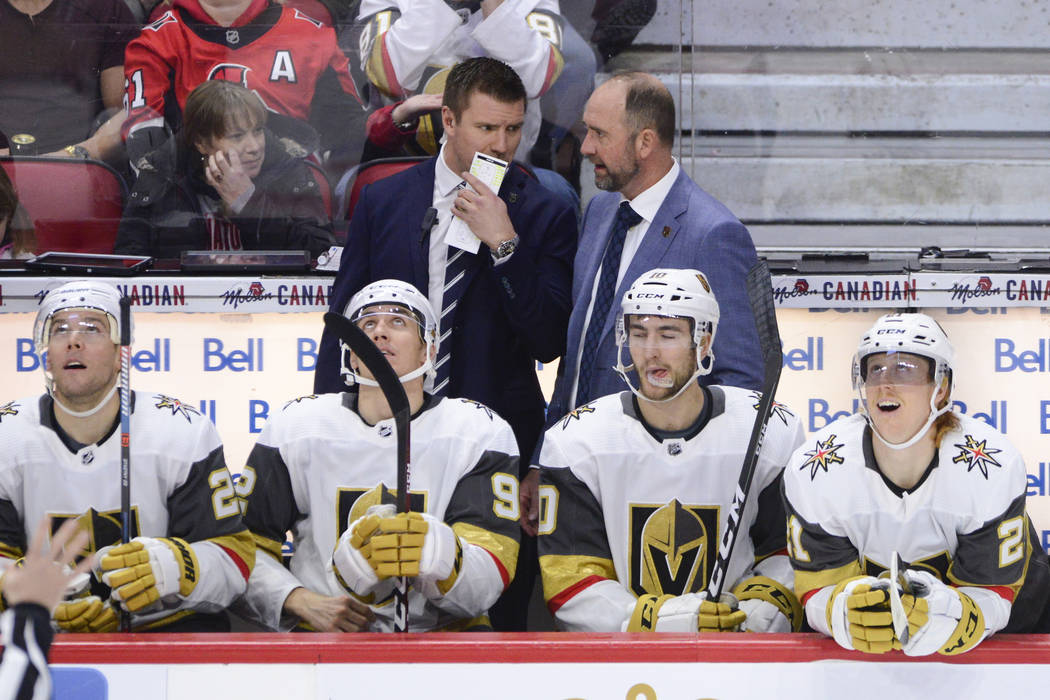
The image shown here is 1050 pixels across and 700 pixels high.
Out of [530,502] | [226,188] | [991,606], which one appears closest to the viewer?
[991,606]

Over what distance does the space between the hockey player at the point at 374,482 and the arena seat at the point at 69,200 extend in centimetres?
163

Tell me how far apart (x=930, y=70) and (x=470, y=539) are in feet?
10.6

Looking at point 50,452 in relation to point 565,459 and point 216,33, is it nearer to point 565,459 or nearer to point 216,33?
point 565,459

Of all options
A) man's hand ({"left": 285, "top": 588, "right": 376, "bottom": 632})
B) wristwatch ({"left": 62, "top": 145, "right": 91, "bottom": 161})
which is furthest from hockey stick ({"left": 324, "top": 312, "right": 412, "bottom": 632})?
wristwatch ({"left": 62, "top": 145, "right": 91, "bottom": 161})

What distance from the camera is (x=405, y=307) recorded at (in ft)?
9.34

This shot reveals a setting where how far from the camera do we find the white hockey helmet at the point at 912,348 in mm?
2461

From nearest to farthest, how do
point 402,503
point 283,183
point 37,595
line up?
point 37,595, point 402,503, point 283,183

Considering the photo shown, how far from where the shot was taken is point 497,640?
2133 mm

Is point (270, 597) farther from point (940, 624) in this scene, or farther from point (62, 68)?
point (62, 68)

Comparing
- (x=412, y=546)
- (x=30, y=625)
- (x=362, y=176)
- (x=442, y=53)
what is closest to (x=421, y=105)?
(x=442, y=53)

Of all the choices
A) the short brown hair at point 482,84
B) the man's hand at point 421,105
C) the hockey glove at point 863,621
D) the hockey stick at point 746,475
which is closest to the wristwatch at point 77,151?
the man's hand at point 421,105

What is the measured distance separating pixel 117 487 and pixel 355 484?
0.50 meters

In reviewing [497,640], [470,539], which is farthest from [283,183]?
[497,640]

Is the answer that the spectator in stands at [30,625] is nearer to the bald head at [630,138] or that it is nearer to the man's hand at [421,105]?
the bald head at [630,138]
